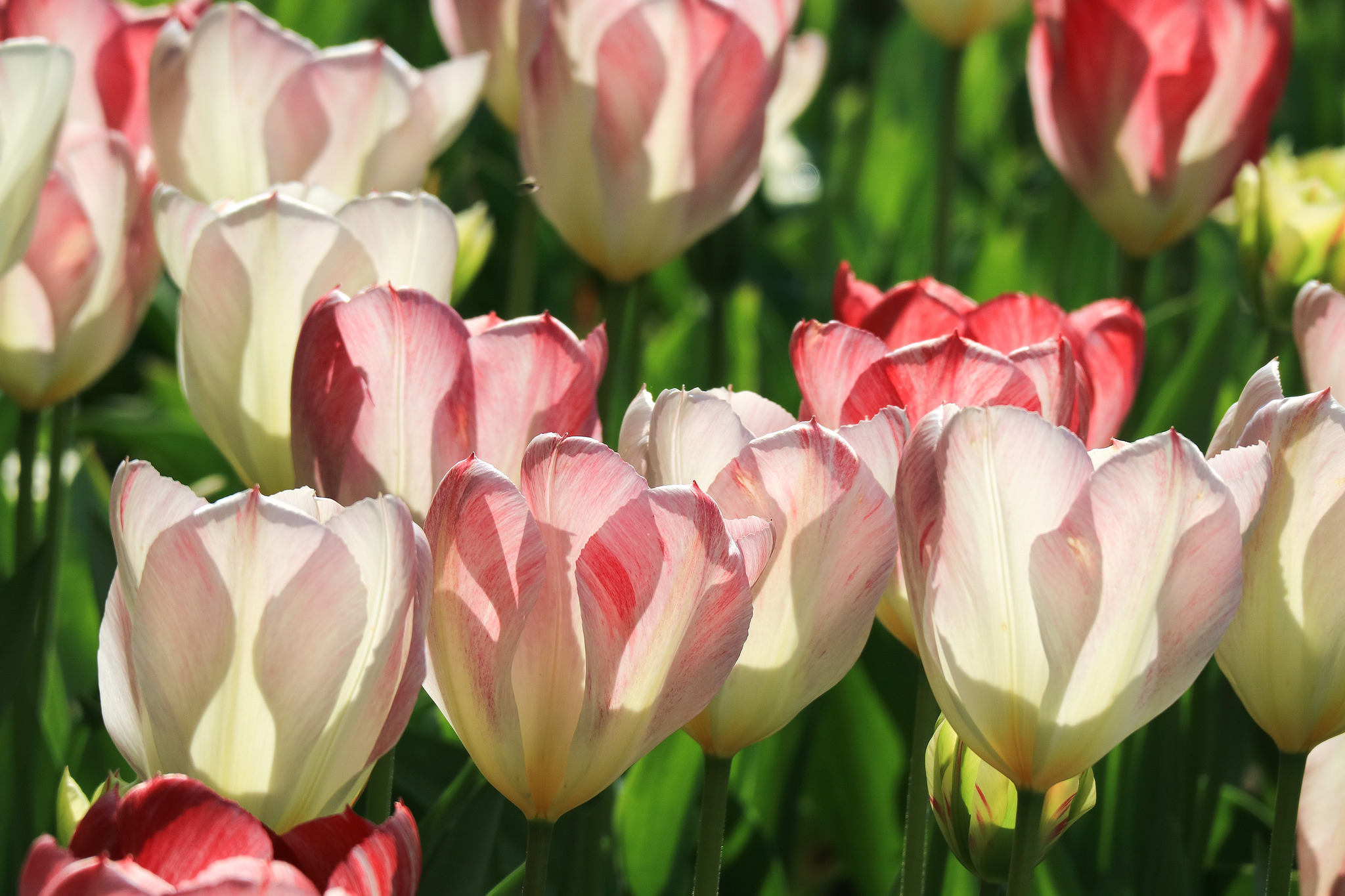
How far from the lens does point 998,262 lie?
139 cm

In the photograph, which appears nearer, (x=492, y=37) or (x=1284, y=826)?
(x=1284, y=826)

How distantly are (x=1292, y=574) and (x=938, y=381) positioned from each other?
138 mm

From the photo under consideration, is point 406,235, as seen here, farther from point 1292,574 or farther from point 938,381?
point 1292,574

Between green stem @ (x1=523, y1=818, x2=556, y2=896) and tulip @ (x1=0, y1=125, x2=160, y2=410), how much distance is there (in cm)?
43

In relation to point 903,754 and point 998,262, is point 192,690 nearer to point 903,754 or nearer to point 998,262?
point 903,754

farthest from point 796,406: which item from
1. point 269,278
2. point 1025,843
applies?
point 1025,843

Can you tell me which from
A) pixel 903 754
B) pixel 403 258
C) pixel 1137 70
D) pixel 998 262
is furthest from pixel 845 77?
pixel 403 258

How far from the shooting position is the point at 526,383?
54 centimetres

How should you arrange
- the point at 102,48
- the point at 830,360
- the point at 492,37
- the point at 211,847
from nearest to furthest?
the point at 211,847 < the point at 830,360 < the point at 102,48 < the point at 492,37

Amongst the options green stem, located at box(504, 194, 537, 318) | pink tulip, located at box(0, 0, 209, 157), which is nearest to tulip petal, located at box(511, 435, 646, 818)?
pink tulip, located at box(0, 0, 209, 157)

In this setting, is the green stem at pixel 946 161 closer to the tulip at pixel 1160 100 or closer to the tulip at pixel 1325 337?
the tulip at pixel 1160 100

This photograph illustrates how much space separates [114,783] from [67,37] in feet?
2.03

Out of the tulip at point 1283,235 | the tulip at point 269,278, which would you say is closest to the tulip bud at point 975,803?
the tulip at point 269,278

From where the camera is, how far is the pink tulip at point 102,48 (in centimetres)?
86
